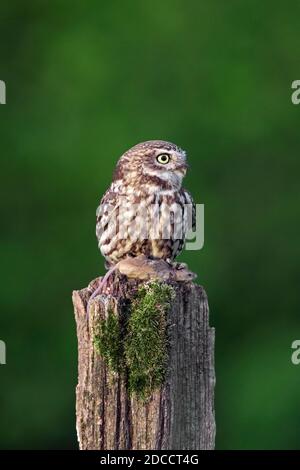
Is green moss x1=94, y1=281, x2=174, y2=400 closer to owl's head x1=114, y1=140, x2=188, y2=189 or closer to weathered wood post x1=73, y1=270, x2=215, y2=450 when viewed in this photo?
weathered wood post x1=73, y1=270, x2=215, y2=450

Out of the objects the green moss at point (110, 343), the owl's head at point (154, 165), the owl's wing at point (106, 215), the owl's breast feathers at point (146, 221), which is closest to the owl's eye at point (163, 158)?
the owl's head at point (154, 165)

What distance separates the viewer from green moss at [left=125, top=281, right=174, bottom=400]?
430 centimetres

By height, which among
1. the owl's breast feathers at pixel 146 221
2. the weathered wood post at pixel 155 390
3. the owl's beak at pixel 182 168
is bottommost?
the weathered wood post at pixel 155 390

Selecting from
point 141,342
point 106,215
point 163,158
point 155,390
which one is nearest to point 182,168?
point 163,158

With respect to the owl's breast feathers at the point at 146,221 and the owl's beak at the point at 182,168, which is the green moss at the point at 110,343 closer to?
the owl's beak at the point at 182,168

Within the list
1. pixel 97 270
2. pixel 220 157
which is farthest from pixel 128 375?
pixel 220 157

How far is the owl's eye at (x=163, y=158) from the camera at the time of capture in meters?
5.66

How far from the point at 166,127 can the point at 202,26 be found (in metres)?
1.15

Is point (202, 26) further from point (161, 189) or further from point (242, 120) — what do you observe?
point (161, 189)

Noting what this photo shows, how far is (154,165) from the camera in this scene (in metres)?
5.75

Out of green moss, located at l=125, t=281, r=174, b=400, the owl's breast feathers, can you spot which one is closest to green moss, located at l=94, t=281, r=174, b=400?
green moss, located at l=125, t=281, r=174, b=400

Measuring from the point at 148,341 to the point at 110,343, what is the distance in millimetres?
118

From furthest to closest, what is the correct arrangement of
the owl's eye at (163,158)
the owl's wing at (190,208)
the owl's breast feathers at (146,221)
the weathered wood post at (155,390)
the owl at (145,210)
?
the owl's wing at (190,208)
the owl's breast feathers at (146,221)
the owl at (145,210)
the owl's eye at (163,158)
the weathered wood post at (155,390)

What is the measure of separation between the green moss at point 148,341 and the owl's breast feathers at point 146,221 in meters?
1.52
